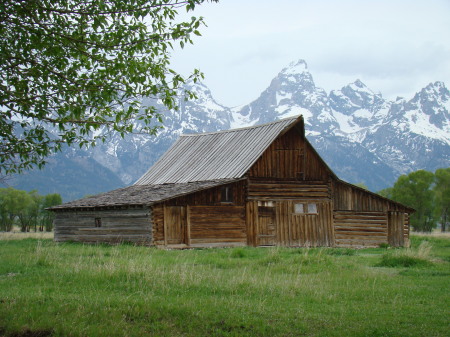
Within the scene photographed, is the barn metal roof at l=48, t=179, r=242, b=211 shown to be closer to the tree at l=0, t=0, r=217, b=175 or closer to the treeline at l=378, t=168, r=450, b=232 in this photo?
the tree at l=0, t=0, r=217, b=175

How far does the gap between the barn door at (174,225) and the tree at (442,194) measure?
68.9 m

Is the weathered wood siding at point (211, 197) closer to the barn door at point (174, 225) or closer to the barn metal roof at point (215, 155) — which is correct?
the barn door at point (174, 225)

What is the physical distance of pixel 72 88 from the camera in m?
12.2

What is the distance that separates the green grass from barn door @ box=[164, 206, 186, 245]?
43.8 ft

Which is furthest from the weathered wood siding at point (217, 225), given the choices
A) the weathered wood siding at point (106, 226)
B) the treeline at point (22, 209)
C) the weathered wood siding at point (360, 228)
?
the treeline at point (22, 209)

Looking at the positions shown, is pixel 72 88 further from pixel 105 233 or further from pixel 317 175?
pixel 317 175

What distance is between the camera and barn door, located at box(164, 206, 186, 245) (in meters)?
32.6

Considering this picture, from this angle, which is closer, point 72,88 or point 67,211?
point 72,88

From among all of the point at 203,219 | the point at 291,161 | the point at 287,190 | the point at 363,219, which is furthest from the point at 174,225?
the point at 363,219

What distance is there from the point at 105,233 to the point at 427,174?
6769cm

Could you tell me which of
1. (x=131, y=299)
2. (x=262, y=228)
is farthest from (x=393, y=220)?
(x=131, y=299)

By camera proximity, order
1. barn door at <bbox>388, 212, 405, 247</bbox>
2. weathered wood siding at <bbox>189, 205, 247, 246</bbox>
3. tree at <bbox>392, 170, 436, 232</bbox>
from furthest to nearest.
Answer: tree at <bbox>392, 170, 436, 232</bbox> < barn door at <bbox>388, 212, 405, 247</bbox> < weathered wood siding at <bbox>189, 205, 247, 246</bbox>

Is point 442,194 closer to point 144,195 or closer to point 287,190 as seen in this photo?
point 287,190

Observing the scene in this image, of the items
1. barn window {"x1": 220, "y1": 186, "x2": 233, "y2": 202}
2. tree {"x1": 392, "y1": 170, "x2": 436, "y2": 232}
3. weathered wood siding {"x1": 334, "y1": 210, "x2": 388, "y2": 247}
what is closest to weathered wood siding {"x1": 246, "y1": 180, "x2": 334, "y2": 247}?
weathered wood siding {"x1": 334, "y1": 210, "x2": 388, "y2": 247}
